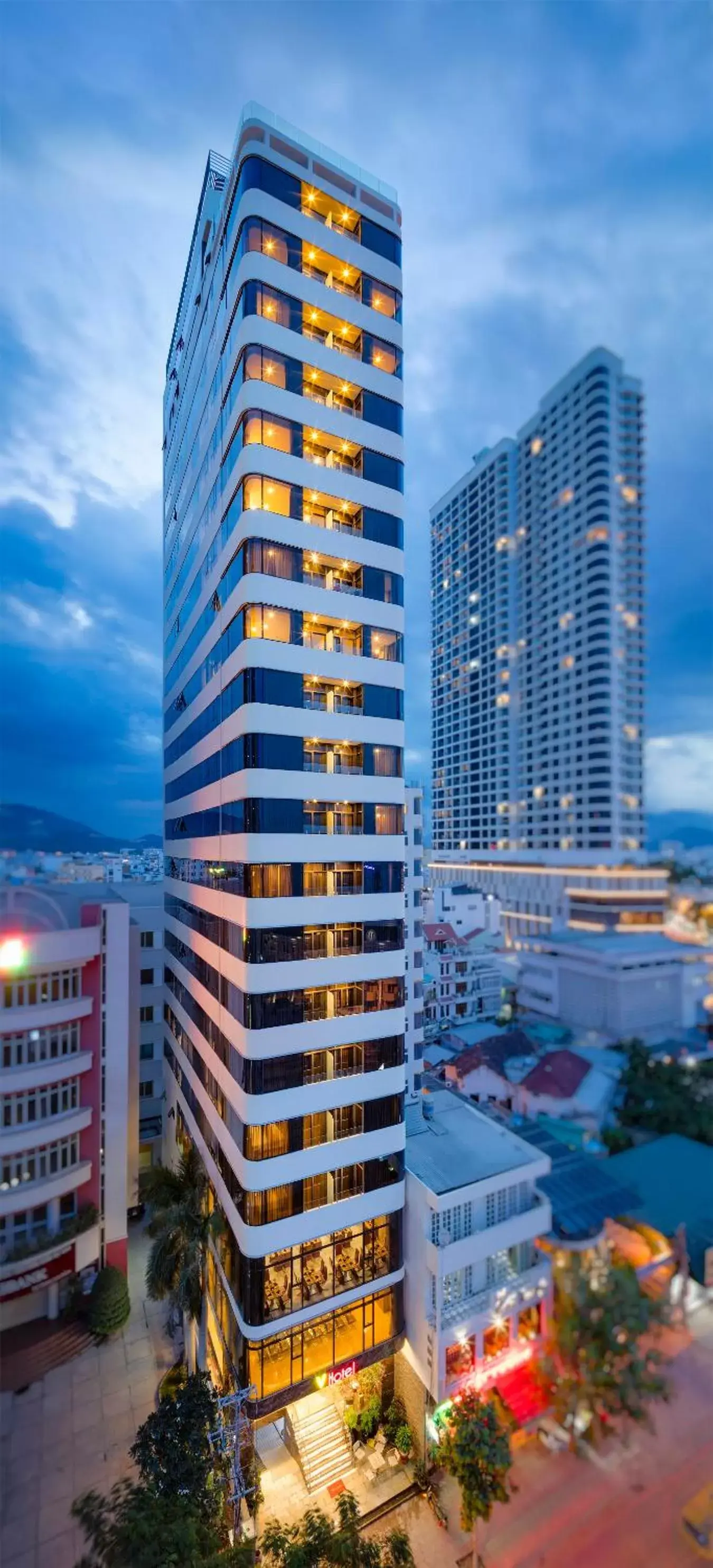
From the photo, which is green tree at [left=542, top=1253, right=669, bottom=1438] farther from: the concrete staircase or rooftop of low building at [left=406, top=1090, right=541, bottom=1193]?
the concrete staircase

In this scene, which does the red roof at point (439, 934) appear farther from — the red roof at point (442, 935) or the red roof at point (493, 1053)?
the red roof at point (493, 1053)

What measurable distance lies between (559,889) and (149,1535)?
116 feet

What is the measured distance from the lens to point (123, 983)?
12039 millimetres

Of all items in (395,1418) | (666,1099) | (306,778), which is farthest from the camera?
(666,1099)

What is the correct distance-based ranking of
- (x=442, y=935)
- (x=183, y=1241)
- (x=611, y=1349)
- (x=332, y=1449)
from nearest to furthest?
1. (x=611, y=1349)
2. (x=332, y=1449)
3. (x=183, y=1241)
4. (x=442, y=935)

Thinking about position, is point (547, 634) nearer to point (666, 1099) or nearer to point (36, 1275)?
point (666, 1099)

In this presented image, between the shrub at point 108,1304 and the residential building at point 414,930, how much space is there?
747 cm

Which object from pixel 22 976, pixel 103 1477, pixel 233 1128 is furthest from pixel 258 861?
pixel 103 1477

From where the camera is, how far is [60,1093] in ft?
34.8

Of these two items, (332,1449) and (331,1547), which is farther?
(332,1449)

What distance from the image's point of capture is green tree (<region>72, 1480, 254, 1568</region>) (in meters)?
5.45

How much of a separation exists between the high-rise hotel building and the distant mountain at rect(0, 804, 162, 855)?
2265 mm

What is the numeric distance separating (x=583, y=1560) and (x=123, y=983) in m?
10.7

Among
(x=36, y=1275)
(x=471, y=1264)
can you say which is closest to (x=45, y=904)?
(x=36, y=1275)
